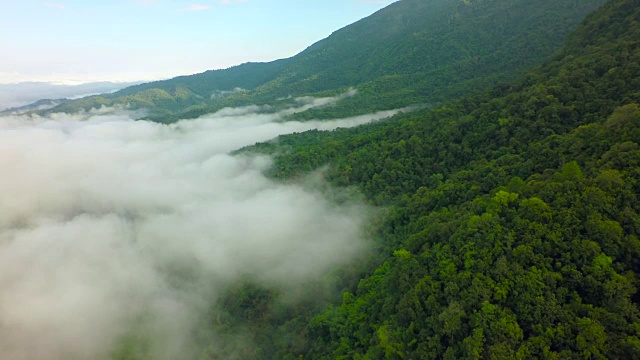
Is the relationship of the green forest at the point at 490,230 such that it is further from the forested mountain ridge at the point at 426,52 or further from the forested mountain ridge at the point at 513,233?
the forested mountain ridge at the point at 426,52

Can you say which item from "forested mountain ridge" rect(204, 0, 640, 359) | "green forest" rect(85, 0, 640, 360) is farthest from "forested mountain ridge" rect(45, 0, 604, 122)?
"forested mountain ridge" rect(204, 0, 640, 359)

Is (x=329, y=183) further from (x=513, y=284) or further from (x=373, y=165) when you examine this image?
(x=513, y=284)

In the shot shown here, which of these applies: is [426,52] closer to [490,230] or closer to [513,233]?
[490,230]

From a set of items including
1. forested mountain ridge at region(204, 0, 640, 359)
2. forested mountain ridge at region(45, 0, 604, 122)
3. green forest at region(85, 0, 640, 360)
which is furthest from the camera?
forested mountain ridge at region(45, 0, 604, 122)

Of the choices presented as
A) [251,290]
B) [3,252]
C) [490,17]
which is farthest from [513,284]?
[490,17]

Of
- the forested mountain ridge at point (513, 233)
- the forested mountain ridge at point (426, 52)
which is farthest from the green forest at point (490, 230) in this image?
the forested mountain ridge at point (426, 52)

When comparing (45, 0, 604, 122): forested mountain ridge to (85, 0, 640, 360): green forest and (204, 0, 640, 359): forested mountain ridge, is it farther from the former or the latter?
(204, 0, 640, 359): forested mountain ridge

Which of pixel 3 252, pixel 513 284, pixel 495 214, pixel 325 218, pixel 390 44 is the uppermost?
pixel 390 44
